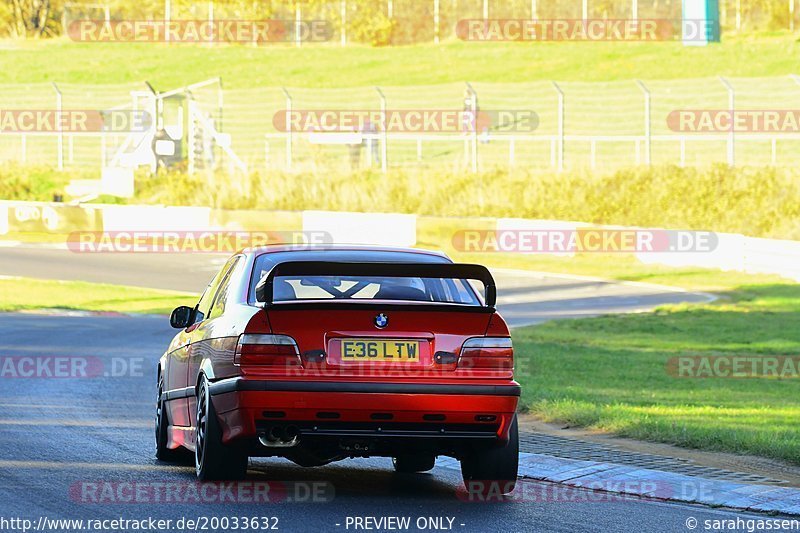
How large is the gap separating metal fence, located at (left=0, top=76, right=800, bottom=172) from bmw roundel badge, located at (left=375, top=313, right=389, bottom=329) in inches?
1028

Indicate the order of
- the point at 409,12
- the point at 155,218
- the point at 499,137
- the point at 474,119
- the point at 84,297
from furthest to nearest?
the point at 409,12 < the point at 499,137 < the point at 474,119 < the point at 155,218 < the point at 84,297

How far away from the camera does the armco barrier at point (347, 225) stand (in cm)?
2756

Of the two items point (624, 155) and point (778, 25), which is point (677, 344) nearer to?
point (624, 155)

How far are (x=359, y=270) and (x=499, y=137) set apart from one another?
106 feet

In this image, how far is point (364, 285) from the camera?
29.9 feet

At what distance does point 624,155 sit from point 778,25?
96.8 ft

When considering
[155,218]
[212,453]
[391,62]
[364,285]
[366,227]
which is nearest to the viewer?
[212,453]

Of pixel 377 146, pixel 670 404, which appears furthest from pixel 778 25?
pixel 670 404

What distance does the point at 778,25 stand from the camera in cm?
7031

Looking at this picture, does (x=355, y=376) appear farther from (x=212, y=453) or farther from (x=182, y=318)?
(x=182, y=318)

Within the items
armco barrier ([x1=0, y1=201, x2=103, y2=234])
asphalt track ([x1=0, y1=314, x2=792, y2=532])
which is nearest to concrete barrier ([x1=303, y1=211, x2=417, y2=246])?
armco barrier ([x1=0, y1=201, x2=103, y2=234])

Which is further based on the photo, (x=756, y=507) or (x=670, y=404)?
(x=670, y=404)

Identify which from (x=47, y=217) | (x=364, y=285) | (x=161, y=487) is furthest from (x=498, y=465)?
(x=47, y=217)

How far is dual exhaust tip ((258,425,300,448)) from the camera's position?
8.16 m
